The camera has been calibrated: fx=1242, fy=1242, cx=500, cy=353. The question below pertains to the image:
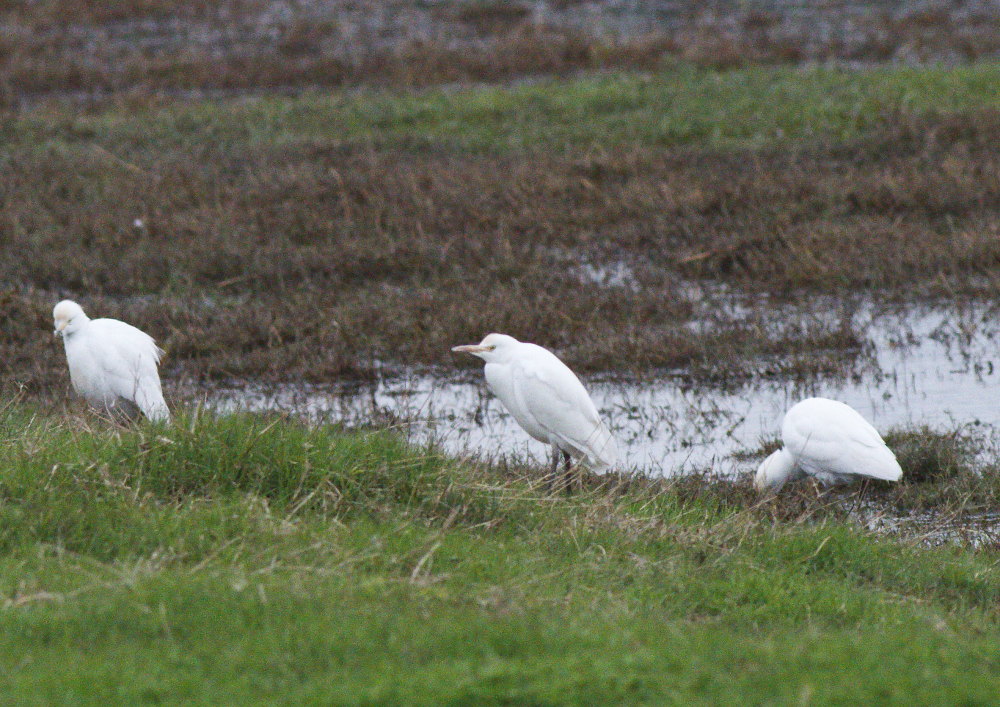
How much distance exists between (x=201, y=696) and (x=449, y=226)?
10.6m

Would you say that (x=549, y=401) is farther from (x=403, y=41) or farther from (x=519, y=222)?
(x=403, y=41)

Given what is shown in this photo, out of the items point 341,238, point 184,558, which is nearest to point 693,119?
point 341,238

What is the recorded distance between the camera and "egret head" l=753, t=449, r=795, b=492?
7.66 metres

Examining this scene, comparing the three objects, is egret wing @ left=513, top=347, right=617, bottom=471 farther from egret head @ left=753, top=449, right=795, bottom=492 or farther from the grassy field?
the grassy field

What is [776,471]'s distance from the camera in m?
7.70

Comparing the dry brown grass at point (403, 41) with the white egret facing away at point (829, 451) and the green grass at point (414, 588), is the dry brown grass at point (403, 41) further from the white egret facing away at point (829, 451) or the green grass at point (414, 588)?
the green grass at point (414, 588)

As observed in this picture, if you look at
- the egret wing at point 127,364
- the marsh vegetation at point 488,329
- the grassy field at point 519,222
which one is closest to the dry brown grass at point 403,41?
the marsh vegetation at point 488,329

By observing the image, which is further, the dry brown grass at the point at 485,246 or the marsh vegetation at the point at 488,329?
the dry brown grass at the point at 485,246

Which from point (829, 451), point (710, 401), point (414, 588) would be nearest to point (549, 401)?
point (829, 451)

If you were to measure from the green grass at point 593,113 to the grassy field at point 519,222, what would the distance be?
54 millimetres

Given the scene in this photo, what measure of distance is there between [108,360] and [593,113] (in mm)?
11058

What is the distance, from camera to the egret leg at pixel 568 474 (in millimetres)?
6829

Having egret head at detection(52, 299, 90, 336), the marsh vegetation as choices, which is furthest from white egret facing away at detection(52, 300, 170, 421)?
the marsh vegetation

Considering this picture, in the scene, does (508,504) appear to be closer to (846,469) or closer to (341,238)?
(846,469)
